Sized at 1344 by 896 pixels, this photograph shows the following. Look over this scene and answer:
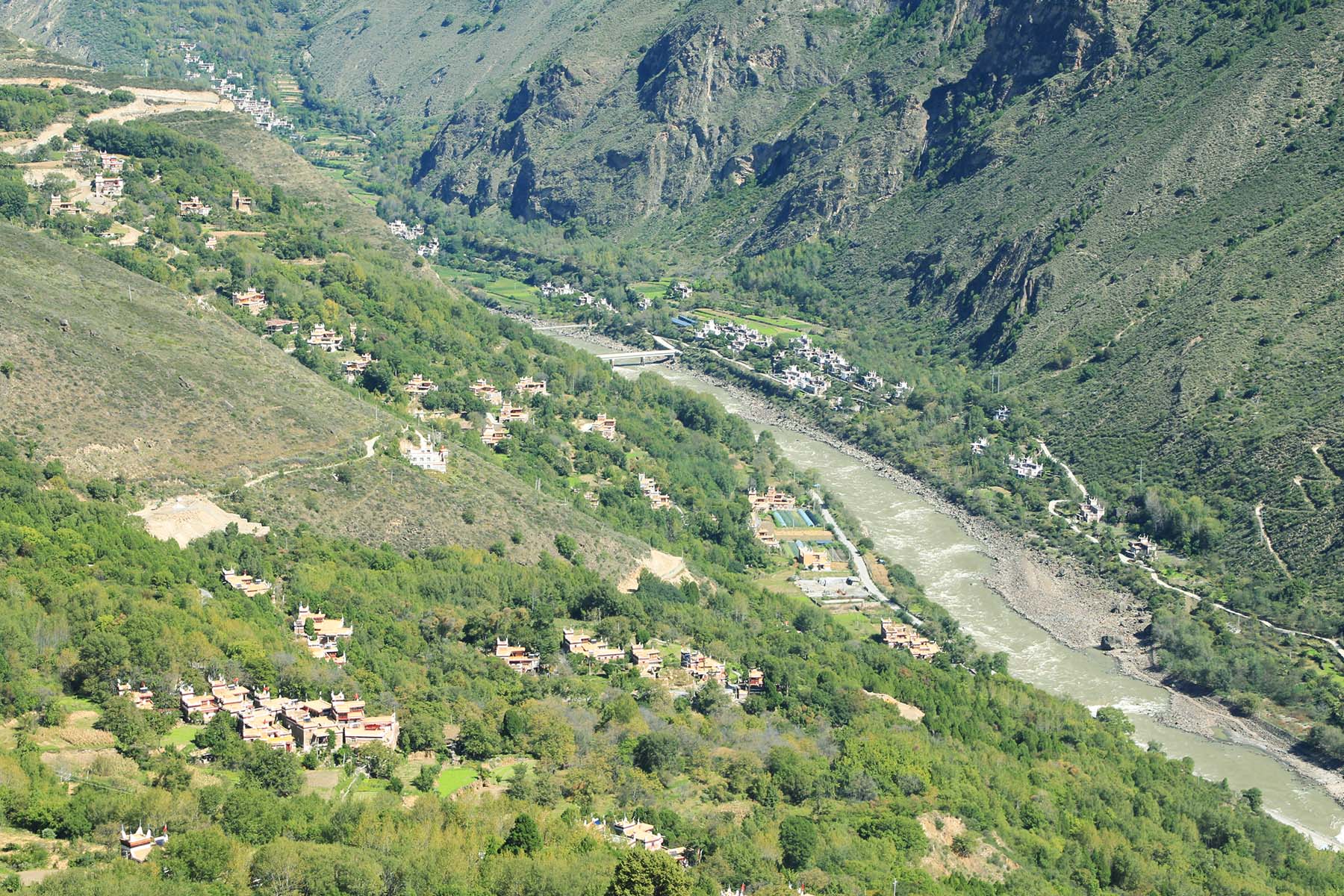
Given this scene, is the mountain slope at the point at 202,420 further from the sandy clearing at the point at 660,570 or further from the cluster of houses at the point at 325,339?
the cluster of houses at the point at 325,339

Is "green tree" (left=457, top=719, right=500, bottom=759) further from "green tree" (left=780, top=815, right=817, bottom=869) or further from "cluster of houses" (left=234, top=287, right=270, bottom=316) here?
"cluster of houses" (left=234, top=287, right=270, bottom=316)

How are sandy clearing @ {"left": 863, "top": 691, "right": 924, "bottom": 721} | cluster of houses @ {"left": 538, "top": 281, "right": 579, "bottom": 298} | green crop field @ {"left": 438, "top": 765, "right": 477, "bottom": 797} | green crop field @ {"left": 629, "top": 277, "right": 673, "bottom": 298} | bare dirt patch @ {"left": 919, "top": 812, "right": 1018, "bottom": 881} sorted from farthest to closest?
1. cluster of houses @ {"left": 538, "top": 281, "right": 579, "bottom": 298}
2. green crop field @ {"left": 629, "top": 277, "right": 673, "bottom": 298}
3. sandy clearing @ {"left": 863, "top": 691, "right": 924, "bottom": 721}
4. bare dirt patch @ {"left": 919, "top": 812, "right": 1018, "bottom": 881}
5. green crop field @ {"left": 438, "top": 765, "right": 477, "bottom": 797}

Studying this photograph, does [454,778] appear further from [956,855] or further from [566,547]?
[566,547]

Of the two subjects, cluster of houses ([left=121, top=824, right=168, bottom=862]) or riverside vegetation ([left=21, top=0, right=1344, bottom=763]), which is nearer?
cluster of houses ([left=121, top=824, right=168, bottom=862])

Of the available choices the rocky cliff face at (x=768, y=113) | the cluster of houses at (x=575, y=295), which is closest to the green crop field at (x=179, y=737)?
the cluster of houses at (x=575, y=295)

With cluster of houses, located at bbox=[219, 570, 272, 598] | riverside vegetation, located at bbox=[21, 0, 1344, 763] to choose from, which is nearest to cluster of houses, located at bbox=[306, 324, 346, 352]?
cluster of houses, located at bbox=[219, 570, 272, 598]
